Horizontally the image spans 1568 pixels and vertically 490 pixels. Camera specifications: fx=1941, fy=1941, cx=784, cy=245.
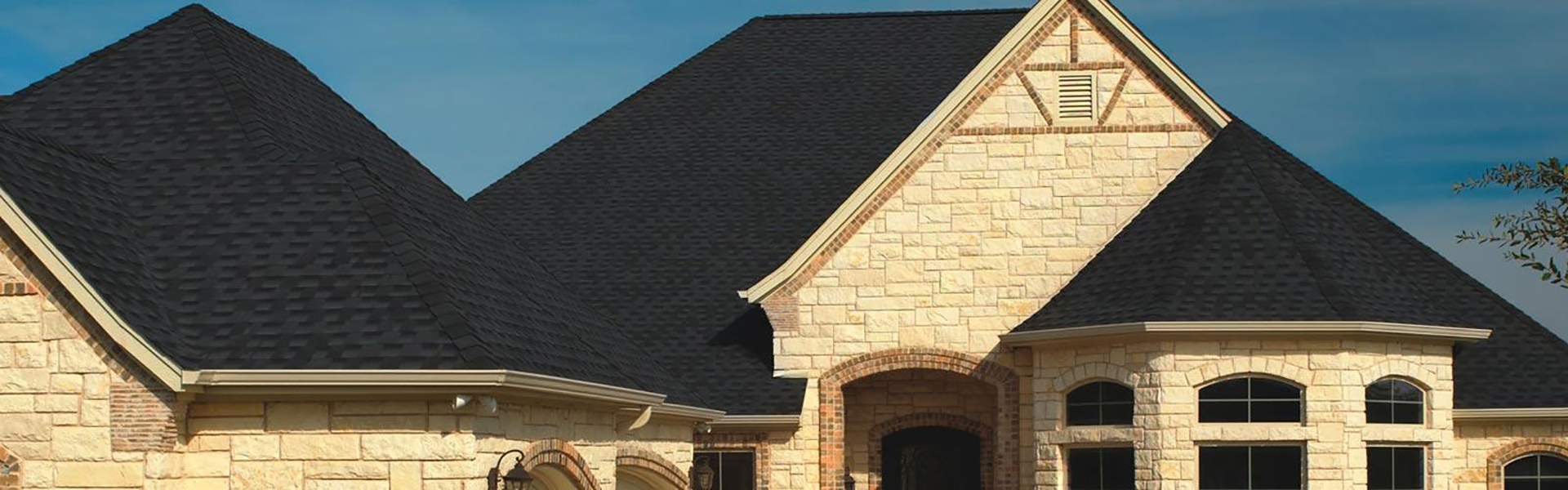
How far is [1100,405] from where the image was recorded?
23.4 metres

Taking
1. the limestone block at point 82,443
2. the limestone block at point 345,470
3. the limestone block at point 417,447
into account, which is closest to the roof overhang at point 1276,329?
the limestone block at point 417,447

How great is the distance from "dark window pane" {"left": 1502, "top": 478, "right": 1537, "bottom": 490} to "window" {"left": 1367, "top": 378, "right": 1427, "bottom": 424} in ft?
8.17

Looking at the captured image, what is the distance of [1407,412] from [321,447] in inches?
528

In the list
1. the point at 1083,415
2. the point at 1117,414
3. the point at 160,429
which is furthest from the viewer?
the point at 1083,415

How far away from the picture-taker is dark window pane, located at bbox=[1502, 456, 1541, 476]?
80.9 ft

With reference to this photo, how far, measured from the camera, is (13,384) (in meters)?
15.2

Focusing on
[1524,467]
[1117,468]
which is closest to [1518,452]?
[1524,467]

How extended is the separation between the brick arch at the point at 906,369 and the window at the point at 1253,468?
11.1ft

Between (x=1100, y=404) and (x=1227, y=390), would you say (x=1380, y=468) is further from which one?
(x=1100, y=404)

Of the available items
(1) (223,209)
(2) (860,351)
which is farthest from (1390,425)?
(1) (223,209)

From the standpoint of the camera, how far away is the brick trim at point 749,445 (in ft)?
86.2

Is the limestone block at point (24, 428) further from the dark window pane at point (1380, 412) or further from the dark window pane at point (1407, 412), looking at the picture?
the dark window pane at point (1407, 412)

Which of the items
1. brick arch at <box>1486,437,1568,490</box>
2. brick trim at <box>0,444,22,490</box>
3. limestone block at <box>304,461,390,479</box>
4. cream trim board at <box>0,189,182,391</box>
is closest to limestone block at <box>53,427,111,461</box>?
brick trim at <box>0,444,22,490</box>

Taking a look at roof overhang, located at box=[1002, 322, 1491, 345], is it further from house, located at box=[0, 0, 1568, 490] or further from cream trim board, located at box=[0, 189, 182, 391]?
cream trim board, located at box=[0, 189, 182, 391]
